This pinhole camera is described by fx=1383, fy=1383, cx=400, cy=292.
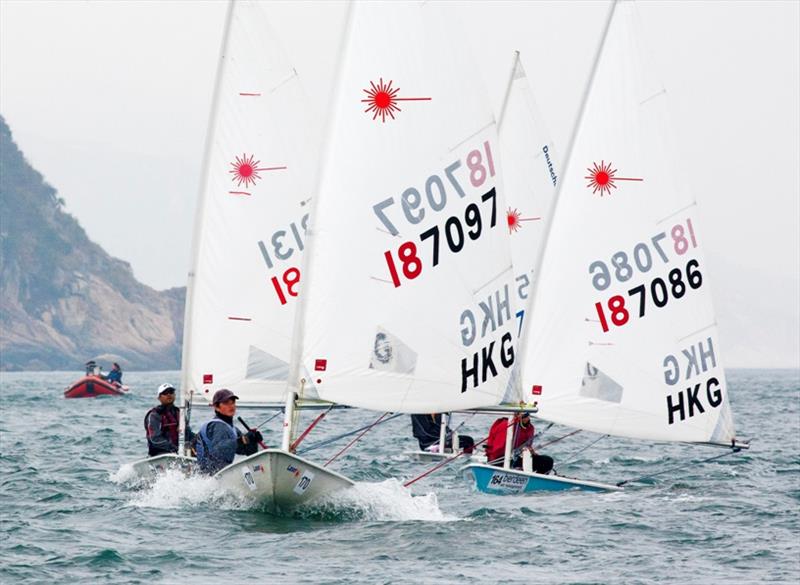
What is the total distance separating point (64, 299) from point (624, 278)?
16067 cm

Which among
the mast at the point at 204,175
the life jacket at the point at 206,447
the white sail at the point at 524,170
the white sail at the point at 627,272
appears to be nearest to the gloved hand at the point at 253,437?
the life jacket at the point at 206,447

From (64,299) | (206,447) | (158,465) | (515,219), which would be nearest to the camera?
(206,447)

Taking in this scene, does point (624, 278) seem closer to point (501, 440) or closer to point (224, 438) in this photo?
point (501, 440)

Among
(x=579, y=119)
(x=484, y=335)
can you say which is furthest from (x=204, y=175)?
(x=484, y=335)

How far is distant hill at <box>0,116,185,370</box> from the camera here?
166 m

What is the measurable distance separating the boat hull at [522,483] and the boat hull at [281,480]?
4063 millimetres

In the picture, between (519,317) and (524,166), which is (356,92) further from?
(524,166)

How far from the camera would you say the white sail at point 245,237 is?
21219 millimetres

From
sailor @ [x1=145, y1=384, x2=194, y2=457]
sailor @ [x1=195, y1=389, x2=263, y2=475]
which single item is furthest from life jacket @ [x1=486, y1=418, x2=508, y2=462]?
sailor @ [x1=195, y1=389, x2=263, y2=475]

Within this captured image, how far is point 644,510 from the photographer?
17312mm

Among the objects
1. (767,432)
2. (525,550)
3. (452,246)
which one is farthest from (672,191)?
(767,432)

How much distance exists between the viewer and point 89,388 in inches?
2250

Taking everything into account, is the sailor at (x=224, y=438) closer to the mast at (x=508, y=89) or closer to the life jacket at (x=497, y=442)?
the life jacket at (x=497, y=442)

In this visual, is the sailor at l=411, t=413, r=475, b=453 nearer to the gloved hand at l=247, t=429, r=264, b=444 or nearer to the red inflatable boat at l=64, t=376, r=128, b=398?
the gloved hand at l=247, t=429, r=264, b=444
